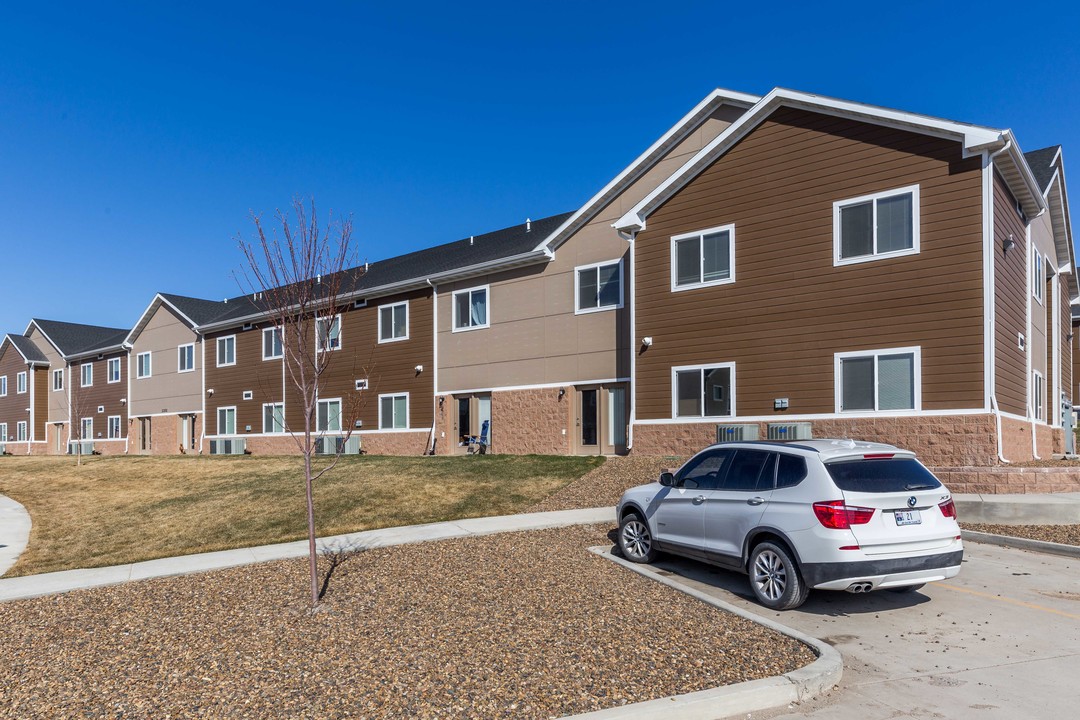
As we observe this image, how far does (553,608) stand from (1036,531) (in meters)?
8.66

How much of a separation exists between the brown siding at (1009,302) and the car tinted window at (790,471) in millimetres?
9478

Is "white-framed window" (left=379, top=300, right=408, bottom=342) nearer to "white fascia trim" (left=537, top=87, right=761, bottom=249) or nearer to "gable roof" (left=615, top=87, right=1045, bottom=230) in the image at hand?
"white fascia trim" (left=537, top=87, right=761, bottom=249)

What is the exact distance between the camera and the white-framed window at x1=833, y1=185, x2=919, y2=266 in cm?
1584

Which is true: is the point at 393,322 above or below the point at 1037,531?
above

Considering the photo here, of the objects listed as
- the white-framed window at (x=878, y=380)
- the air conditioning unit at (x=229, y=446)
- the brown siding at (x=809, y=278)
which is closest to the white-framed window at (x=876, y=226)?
the brown siding at (x=809, y=278)

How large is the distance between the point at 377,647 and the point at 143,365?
4035cm

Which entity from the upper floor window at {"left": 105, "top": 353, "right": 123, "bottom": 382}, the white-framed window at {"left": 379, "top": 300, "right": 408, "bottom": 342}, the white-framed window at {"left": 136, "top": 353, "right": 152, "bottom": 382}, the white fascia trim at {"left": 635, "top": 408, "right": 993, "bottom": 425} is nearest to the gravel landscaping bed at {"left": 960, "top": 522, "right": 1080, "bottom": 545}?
the white fascia trim at {"left": 635, "top": 408, "right": 993, "bottom": 425}

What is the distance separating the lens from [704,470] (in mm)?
9516

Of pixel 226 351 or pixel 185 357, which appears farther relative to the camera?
pixel 185 357

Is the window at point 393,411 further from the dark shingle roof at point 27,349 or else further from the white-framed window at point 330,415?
the dark shingle roof at point 27,349

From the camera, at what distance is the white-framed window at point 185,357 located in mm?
37938

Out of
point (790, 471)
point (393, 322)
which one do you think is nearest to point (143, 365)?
point (393, 322)

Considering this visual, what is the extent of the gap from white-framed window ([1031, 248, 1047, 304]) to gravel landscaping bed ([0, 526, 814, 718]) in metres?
15.6

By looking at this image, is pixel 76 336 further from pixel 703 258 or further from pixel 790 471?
pixel 790 471
